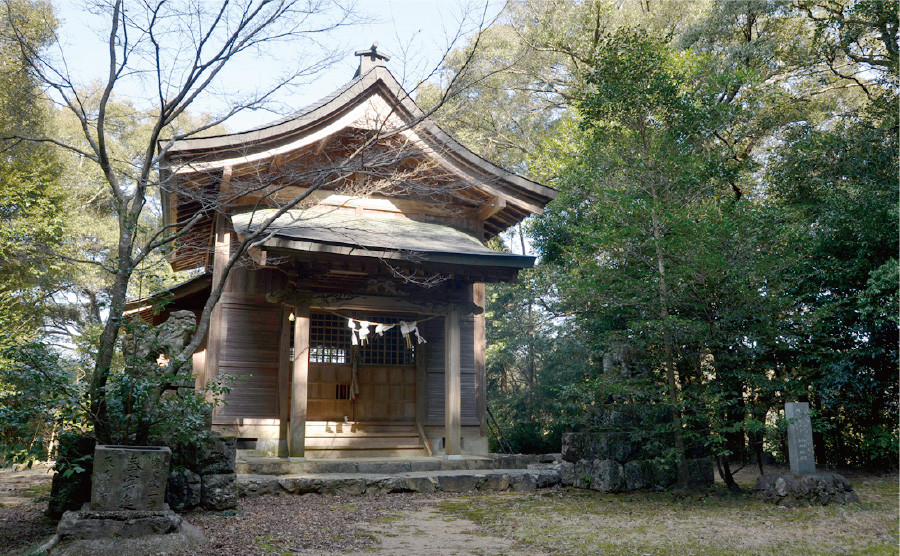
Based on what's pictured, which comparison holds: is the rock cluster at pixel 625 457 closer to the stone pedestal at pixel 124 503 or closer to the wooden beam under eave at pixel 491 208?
the wooden beam under eave at pixel 491 208

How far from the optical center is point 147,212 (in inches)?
1174

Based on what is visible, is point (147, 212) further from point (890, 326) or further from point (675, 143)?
point (890, 326)

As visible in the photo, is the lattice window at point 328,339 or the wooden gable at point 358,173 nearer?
the wooden gable at point 358,173

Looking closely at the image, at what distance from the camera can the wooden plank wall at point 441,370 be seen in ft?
45.2

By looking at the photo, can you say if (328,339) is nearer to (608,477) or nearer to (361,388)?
(361,388)

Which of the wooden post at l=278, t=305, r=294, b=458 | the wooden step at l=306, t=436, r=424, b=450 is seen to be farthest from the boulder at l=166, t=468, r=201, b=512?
the wooden step at l=306, t=436, r=424, b=450

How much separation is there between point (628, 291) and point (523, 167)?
1491 cm

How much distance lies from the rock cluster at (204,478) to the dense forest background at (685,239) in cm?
151

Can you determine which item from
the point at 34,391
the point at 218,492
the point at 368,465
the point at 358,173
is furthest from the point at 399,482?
the point at 358,173

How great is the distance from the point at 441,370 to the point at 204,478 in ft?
21.8

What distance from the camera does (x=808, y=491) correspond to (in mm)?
9000

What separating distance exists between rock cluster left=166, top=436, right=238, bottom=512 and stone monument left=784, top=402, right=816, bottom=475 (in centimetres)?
795

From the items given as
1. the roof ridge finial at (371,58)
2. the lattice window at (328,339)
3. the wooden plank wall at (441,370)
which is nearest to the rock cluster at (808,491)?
the wooden plank wall at (441,370)

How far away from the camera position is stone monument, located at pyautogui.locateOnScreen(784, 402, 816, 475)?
9336mm
